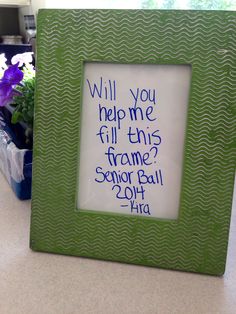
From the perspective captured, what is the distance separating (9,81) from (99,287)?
415mm

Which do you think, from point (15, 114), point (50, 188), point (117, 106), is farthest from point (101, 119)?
point (15, 114)

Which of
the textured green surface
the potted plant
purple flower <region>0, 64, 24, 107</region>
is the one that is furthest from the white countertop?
purple flower <region>0, 64, 24, 107</region>

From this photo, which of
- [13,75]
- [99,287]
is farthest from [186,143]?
[13,75]

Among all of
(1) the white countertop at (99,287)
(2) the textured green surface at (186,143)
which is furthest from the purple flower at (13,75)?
(1) the white countertop at (99,287)

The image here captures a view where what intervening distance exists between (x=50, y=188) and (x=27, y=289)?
0.15 meters

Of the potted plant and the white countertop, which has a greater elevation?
the potted plant

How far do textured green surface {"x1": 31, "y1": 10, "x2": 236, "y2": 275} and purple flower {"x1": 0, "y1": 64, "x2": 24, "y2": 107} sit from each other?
0.46ft

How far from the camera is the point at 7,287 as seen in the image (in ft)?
1.60

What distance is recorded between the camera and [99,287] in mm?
496

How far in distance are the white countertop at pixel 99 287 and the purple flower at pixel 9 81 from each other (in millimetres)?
277

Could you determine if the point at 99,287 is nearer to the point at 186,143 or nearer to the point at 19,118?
the point at 186,143

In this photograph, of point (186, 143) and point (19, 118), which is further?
point (19, 118)

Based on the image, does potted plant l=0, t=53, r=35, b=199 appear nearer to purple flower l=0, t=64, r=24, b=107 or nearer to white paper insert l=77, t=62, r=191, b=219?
purple flower l=0, t=64, r=24, b=107

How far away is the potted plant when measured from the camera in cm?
67
